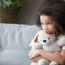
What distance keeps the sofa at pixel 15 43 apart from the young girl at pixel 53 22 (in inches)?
10.9

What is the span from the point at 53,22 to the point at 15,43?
50 cm

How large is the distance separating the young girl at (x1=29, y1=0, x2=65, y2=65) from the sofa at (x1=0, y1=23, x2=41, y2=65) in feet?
0.91

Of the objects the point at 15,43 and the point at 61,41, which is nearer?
the point at 61,41

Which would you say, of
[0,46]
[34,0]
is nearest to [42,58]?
[0,46]

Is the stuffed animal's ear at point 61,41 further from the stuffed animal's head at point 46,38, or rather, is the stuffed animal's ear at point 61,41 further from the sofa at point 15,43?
the sofa at point 15,43

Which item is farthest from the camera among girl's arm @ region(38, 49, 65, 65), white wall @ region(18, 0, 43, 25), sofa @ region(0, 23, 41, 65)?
white wall @ region(18, 0, 43, 25)

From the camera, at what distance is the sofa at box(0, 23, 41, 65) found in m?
1.04

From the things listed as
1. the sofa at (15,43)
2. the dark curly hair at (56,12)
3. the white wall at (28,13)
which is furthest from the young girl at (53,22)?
the white wall at (28,13)

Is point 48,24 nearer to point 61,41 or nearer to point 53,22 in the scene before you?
point 53,22

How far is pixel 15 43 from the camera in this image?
1.07 meters

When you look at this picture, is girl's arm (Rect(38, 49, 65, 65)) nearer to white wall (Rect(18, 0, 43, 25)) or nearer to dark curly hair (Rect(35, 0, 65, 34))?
dark curly hair (Rect(35, 0, 65, 34))

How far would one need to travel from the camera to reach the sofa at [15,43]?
3.40 feet

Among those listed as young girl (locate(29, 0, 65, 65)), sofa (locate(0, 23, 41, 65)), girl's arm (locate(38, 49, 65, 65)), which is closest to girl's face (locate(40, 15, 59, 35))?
young girl (locate(29, 0, 65, 65))

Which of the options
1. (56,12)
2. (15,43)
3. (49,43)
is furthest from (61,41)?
(15,43)
